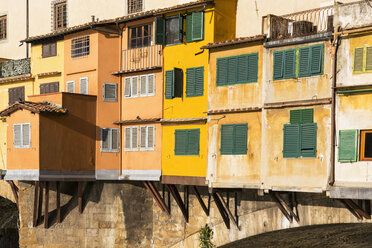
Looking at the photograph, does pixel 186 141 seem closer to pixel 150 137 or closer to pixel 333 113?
pixel 150 137

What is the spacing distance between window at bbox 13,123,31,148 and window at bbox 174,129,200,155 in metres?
6.85

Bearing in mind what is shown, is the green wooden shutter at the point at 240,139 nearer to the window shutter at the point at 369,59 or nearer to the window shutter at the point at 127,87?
the window shutter at the point at 369,59

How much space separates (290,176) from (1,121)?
18583mm

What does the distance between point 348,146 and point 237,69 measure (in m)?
5.33

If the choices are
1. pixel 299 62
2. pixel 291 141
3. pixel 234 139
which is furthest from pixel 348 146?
pixel 234 139

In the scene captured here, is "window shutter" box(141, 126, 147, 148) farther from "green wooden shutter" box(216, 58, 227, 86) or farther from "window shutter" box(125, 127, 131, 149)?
"green wooden shutter" box(216, 58, 227, 86)

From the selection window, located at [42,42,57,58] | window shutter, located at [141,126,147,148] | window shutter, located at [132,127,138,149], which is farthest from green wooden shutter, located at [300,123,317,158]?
window, located at [42,42,57,58]

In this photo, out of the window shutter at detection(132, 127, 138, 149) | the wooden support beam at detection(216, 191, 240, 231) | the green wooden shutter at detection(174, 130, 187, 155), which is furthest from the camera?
the window shutter at detection(132, 127, 138, 149)

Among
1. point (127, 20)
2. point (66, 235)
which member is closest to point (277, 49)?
point (127, 20)

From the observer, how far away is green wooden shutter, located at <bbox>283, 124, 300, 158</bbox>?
2147 cm

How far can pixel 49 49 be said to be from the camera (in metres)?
31.8

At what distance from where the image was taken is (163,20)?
26766 millimetres

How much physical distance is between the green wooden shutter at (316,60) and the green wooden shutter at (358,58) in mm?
1182

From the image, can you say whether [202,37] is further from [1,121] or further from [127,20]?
[1,121]
